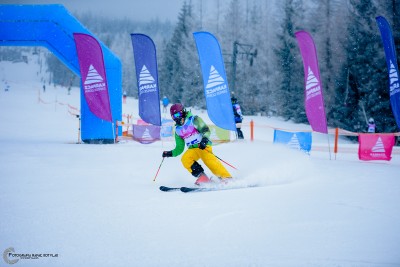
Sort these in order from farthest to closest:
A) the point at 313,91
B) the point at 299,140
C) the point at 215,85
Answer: the point at 299,140, the point at 215,85, the point at 313,91

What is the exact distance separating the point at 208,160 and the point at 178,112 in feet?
3.00

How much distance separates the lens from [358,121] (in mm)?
19703

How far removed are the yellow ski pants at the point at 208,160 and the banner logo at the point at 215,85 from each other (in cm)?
434

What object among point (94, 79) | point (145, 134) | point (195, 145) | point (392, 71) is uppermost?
point (392, 71)

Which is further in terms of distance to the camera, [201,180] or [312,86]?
[312,86]

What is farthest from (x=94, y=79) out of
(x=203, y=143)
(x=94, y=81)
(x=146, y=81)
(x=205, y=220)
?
(x=205, y=220)

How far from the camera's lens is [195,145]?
512cm

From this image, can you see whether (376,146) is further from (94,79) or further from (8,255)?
(8,255)

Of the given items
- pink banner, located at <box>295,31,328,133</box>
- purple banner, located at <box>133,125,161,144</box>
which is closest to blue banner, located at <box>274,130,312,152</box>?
pink banner, located at <box>295,31,328,133</box>

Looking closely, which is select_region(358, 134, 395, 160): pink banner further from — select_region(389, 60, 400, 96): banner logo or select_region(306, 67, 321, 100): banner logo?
select_region(306, 67, 321, 100): banner logo

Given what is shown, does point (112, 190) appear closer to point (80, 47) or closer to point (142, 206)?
point (142, 206)

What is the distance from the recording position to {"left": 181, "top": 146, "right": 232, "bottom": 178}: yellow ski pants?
4.98 meters

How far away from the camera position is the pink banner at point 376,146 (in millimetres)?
8651

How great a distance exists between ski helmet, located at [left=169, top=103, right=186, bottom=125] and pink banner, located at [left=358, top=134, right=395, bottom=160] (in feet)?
20.1
